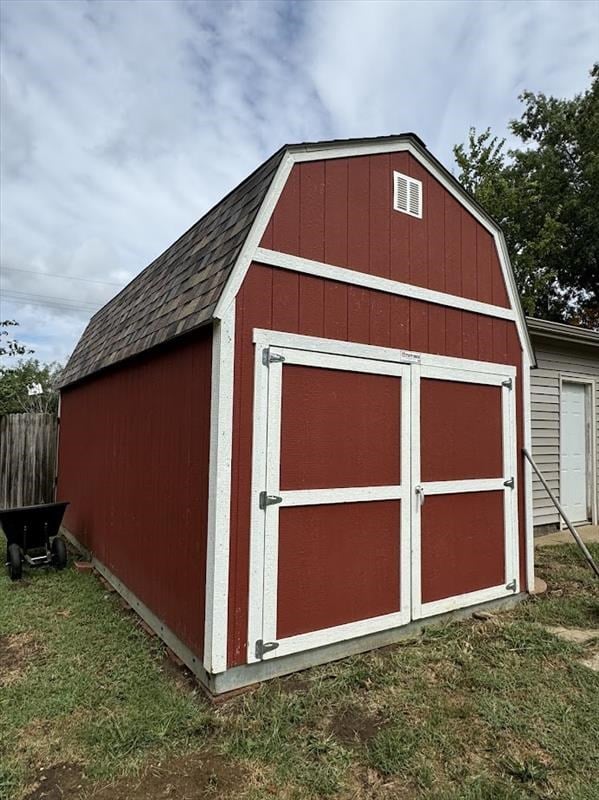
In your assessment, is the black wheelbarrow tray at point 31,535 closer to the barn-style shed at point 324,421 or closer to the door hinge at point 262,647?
the barn-style shed at point 324,421

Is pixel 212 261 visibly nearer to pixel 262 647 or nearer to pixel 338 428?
pixel 338 428

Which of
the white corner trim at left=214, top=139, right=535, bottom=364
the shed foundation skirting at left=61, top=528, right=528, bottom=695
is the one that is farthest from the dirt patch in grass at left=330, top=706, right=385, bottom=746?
the white corner trim at left=214, top=139, right=535, bottom=364

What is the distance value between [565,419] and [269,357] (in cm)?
596

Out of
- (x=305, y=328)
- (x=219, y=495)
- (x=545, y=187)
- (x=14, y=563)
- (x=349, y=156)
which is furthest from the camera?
(x=545, y=187)

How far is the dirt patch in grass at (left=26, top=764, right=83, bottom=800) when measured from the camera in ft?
6.15

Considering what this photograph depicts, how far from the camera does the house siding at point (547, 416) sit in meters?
6.60

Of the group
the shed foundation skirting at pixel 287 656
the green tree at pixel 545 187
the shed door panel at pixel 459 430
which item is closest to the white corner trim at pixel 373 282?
the shed door panel at pixel 459 430

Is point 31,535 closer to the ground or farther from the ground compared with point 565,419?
closer to the ground

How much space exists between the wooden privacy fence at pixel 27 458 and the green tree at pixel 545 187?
13059mm

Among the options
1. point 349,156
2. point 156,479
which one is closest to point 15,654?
point 156,479

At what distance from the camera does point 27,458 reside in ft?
25.8

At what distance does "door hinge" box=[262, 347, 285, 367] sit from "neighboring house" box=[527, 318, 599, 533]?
14.8 ft

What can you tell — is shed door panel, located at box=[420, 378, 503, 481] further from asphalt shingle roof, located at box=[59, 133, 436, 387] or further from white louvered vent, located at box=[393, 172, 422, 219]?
asphalt shingle roof, located at box=[59, 133, 436, 387]

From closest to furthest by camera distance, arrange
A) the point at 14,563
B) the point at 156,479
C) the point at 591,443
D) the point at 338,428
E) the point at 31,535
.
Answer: the point at 338,428 → the point at 156,479 → the point at 14,563 → the point at 31,535 → the point at 591,443
